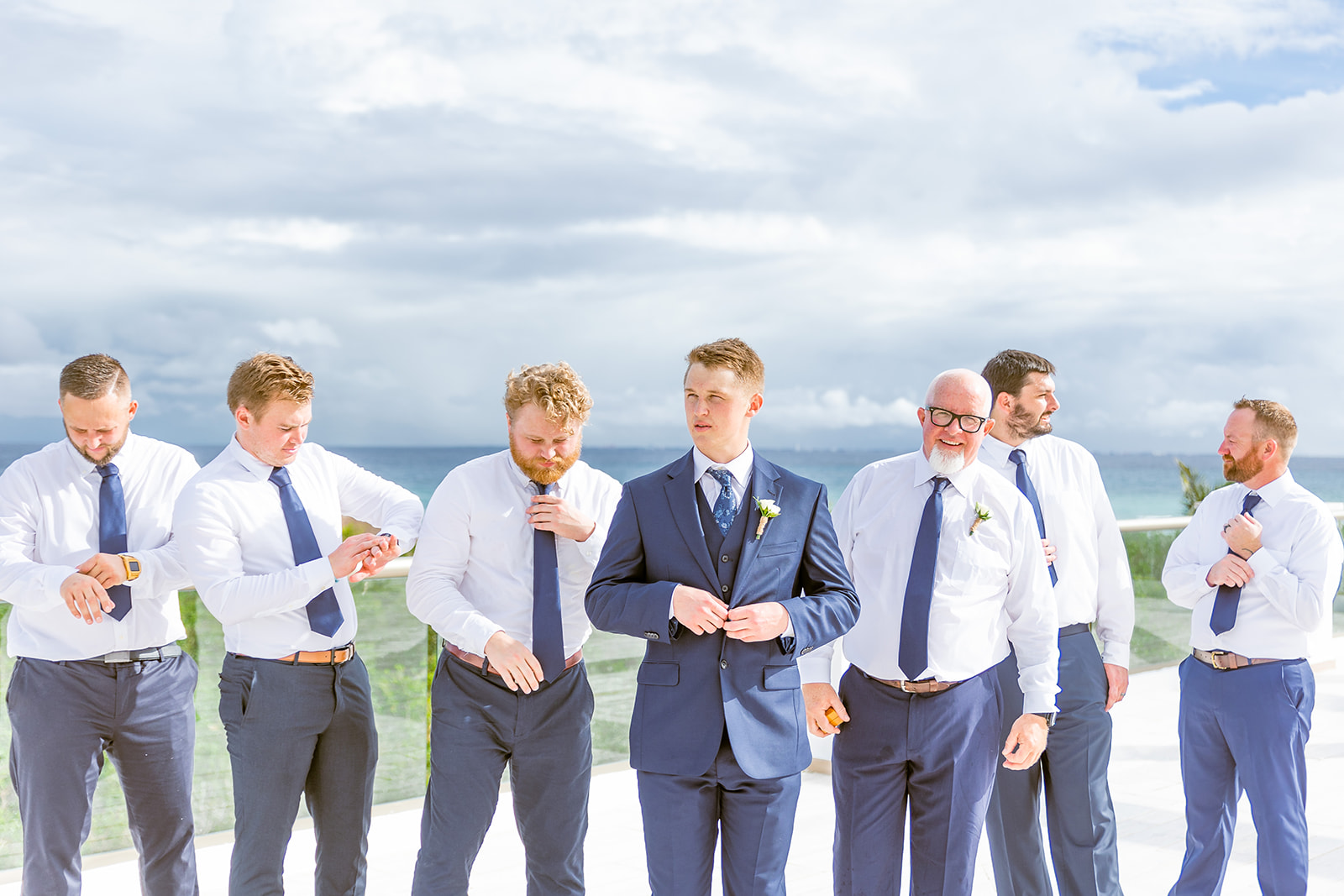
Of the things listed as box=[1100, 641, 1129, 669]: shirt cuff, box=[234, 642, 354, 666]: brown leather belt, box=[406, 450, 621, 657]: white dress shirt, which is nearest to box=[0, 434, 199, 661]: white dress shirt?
box=[234, 642, 354, 666]: brown leather belt

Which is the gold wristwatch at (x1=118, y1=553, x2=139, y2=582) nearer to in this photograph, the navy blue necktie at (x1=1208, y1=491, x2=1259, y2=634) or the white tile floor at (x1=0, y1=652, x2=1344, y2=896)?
the white tile floor at (x1=0, y1=652, x2=1344, y2=896)

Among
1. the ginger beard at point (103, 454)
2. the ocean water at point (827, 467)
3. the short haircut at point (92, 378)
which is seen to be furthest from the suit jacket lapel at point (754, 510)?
the ocean water at point (827, 467)

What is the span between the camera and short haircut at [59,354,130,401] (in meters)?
3.26

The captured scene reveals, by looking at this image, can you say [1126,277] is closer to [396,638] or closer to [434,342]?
[434,342]

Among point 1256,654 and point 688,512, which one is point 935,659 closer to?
point 688,512

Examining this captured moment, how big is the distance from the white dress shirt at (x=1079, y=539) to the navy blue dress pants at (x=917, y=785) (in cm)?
80

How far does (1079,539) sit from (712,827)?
5.55 feet

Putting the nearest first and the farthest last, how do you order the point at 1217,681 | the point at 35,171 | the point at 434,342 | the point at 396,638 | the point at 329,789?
the point at 329,789 < the point at 1217,681 < the point at 396,638 < the point at 35,171 < the point at 434,342

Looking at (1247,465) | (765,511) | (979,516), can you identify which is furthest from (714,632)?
(1247,465)

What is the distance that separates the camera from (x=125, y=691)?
333 centimetres

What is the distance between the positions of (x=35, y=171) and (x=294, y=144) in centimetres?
1466

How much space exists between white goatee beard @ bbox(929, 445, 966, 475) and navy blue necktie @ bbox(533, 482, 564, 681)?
1.05m

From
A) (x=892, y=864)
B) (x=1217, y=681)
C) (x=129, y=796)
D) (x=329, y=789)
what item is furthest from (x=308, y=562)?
(x=1217, y=681)

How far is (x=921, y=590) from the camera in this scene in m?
3.01
